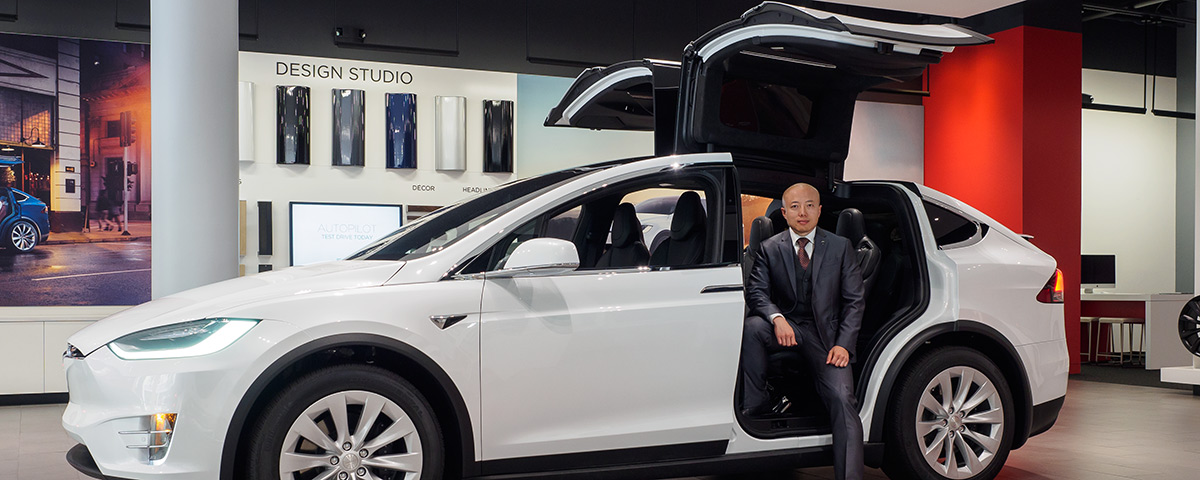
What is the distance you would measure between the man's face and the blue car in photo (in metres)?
6.74

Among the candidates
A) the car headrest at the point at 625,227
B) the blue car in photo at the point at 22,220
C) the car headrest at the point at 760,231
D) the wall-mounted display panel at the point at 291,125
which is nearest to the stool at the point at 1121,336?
the car headrest at the point at 760,231

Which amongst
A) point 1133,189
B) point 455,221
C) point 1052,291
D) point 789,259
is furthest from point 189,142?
point 1133,189

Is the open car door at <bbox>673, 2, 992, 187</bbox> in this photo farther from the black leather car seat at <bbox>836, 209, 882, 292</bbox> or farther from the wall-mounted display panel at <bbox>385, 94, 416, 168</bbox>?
the wall-mounted display panel at <bbox>385, 94, 416, 168</bbox>

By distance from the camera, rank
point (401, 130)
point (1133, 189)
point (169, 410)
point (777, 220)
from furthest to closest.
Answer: point (1133, 189)
point (401, 130)
point (777, 220)
point (169, 410)

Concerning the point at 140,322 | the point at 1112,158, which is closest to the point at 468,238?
the point at 140,322

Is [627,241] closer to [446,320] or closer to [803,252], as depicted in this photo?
[803,252]

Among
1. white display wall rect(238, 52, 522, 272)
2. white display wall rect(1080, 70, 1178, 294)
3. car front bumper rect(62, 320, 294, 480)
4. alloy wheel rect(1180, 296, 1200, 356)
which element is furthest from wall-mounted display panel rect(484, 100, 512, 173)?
white display wall rect(1080, 70, 1178, 294)

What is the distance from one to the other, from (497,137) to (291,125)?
Answer: 184 cm

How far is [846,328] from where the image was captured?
13.6ft

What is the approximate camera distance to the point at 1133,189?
Answer: 48.7 feet

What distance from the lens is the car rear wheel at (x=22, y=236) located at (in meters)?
8.22

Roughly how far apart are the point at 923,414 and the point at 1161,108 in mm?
12615

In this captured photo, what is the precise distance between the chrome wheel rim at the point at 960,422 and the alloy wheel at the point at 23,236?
7290 millimetres

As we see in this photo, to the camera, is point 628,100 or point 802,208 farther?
point 628,100
